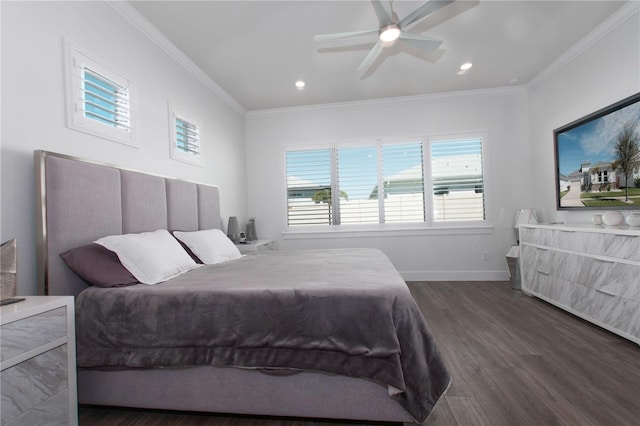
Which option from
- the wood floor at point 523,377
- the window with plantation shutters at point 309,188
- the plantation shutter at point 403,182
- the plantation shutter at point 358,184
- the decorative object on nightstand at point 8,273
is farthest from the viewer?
the window with plantation shutters at point 309,188

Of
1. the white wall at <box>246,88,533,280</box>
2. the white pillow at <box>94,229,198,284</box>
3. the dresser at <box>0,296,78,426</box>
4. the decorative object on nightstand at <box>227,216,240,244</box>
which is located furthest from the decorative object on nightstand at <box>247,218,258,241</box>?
the dresser at <box>0,296,78,426</box>

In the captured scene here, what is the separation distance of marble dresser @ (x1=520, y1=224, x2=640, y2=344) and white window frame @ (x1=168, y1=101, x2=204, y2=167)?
3.95 meters

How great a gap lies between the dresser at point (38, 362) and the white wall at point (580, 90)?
4421 mm

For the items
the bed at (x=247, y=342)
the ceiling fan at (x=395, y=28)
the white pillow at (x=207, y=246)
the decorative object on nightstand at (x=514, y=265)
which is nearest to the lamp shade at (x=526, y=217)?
the decorative object on nightstand at (x=514, y=265)

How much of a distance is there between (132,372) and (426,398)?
1.53 meters

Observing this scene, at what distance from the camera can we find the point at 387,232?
4.52 m

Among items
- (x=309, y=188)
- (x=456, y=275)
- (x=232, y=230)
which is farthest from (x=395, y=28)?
(x=456, y=275)

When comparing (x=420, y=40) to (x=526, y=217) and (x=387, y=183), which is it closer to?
(x=387, y=183)

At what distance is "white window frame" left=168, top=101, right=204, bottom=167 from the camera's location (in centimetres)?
296

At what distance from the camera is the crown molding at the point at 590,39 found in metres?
2.54

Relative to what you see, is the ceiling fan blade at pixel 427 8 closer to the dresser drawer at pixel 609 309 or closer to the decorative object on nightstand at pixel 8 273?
the dresser drawer at pixel 609 309

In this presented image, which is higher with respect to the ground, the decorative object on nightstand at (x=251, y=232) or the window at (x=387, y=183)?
the window at (x=387, y=183)

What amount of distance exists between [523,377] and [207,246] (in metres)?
2.60

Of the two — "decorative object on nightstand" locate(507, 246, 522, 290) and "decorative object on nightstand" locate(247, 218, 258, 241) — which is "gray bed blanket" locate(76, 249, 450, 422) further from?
"decorative object on nightstand" locate(507, 246, 522, 290)
